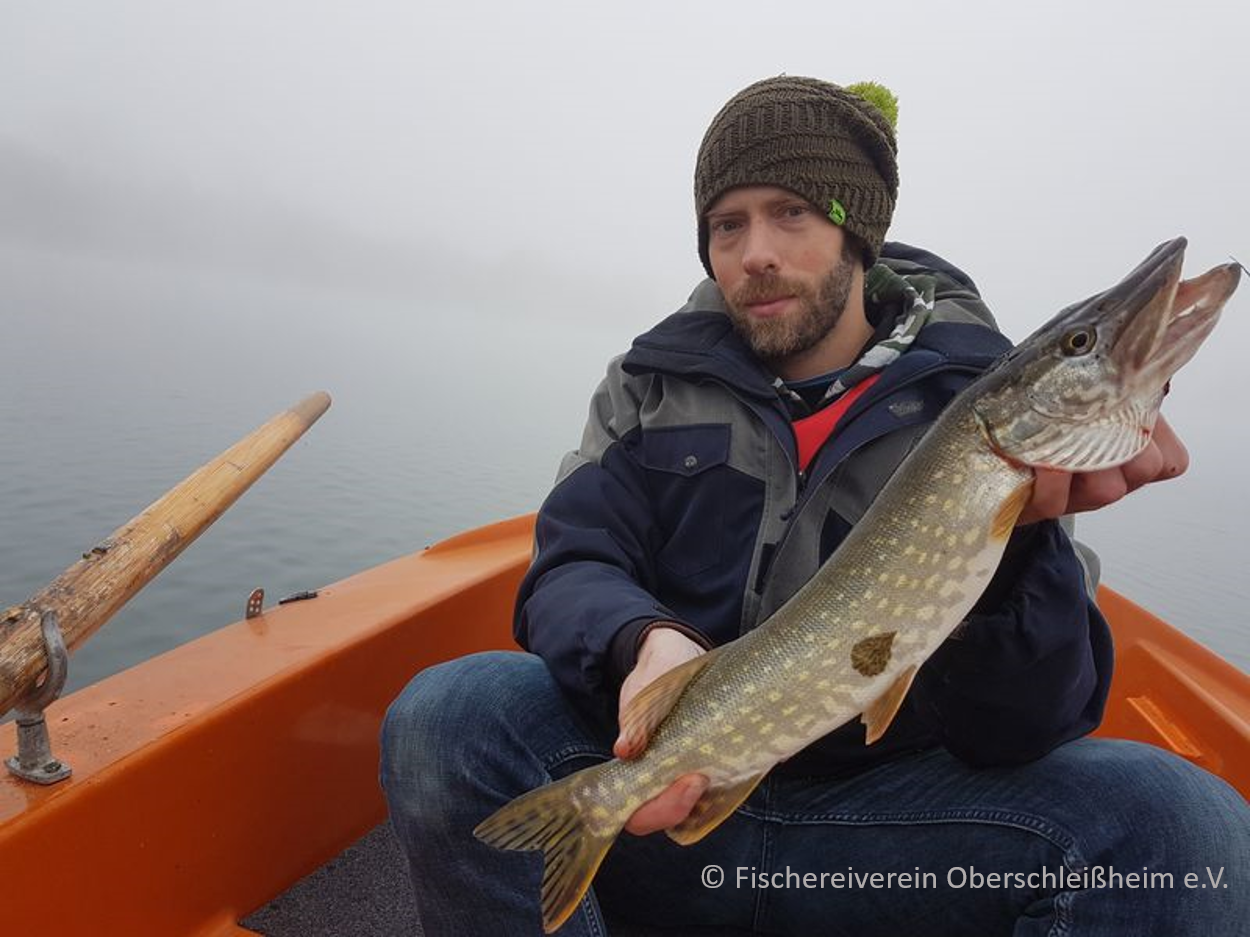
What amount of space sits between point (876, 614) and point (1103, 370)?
57cm

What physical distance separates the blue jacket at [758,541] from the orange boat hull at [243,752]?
28.3 inches

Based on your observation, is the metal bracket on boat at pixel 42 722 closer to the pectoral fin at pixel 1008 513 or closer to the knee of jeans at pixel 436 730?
the knee of jeans at pixel 436 730

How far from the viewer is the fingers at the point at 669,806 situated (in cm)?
152

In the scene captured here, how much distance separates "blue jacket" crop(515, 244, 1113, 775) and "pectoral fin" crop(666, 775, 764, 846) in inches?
11.8

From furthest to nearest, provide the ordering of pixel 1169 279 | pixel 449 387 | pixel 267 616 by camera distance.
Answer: pixel 449 387, pixel 267 616, pixel 1169 279

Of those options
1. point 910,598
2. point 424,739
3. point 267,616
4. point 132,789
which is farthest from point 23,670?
point 910,598

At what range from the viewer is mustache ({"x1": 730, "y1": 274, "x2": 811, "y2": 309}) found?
2340 mm

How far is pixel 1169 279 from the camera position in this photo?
1325 millimetres

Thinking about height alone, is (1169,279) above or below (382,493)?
above

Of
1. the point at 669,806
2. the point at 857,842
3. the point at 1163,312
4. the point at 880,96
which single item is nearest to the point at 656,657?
the point at 669,806

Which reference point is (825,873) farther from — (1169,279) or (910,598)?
(1169,279)

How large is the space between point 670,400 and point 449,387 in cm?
2161

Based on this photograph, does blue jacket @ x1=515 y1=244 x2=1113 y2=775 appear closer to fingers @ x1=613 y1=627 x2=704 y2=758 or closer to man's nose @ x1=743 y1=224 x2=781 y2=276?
fingers @ x1=613 y1=627 x2=704 y2=758

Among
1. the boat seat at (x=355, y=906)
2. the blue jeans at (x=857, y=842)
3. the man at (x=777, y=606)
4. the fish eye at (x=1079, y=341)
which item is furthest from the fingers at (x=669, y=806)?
the fish eye at (x=1079, y=341)
